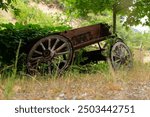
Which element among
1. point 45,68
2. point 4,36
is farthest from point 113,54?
point 4,36

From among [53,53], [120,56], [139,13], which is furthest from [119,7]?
[53,53]

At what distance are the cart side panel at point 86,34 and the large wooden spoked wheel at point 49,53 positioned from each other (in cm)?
35

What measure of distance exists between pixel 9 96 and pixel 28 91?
176cm

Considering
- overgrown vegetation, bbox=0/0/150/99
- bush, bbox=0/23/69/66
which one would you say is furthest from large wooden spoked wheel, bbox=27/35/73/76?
bush, bbox=0/23/69/66

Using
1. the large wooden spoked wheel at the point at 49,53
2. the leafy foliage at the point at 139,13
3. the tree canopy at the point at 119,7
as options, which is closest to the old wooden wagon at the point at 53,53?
the large wooden spoked wheel at the point at 49,53

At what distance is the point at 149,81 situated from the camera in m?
7.54

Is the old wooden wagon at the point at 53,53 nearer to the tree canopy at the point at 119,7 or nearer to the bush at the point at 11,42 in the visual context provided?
the bush at the point at 11,42

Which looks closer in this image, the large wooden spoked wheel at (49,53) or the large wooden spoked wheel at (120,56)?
the large wooden spoked wheel at (49,53)

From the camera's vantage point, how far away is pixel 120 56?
979cm

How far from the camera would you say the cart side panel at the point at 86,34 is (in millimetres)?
9547

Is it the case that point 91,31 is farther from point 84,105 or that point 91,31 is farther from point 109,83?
point 84,105

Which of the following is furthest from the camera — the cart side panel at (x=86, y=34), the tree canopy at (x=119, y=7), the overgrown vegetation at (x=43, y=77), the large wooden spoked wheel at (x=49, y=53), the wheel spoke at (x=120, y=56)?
the tree canopy at (x=119, y=7)

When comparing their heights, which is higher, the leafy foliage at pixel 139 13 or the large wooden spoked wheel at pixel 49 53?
the leafy foliage at pixel 139 13

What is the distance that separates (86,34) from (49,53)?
51.6 inches
